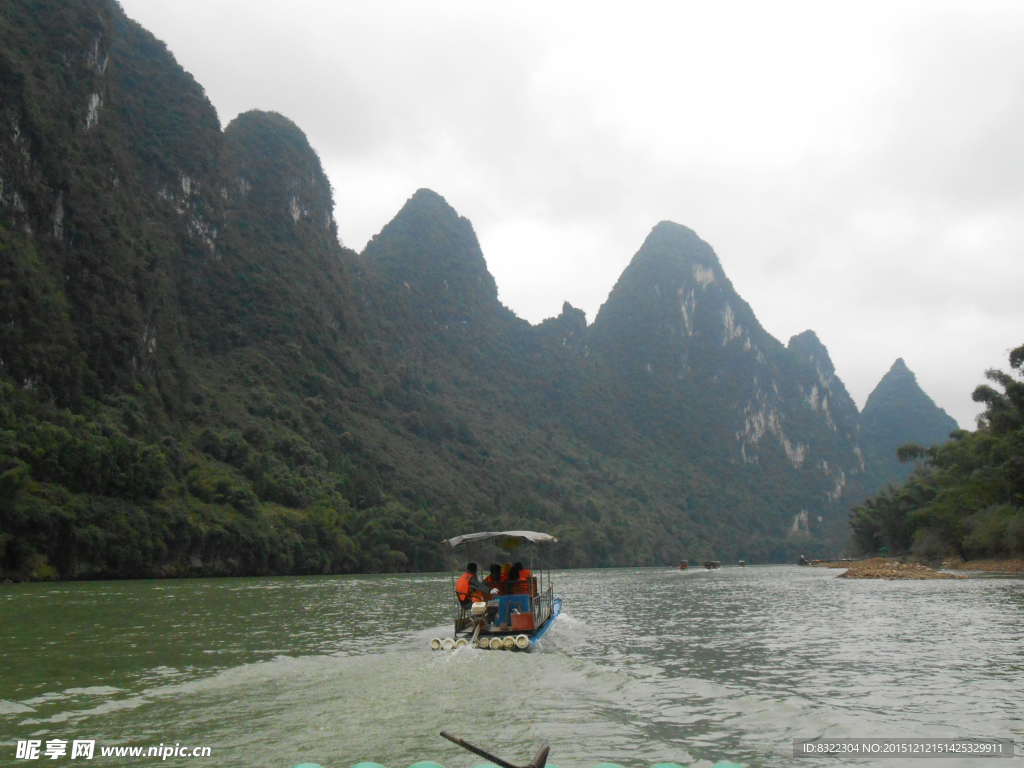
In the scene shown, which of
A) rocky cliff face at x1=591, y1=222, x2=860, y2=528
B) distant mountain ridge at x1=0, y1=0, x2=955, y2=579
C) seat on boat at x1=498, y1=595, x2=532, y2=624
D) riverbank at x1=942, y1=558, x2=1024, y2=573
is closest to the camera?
seat on boat at x1=498, y1=595, x2=532, y2=624

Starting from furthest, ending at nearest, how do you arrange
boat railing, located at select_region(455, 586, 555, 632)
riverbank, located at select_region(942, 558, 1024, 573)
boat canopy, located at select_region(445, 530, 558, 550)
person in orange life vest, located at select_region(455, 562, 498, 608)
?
riverbank, located at select_region(942, 558, 1024, 573) → boat canopy, located at select_region(445, 530, 558, 550) → person in orange life vest, located at select_region(455, 562, 498, 608) → boat railing, located at select_region(455, 586, 555, 632)

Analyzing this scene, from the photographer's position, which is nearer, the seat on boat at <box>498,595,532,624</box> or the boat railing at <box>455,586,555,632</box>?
the boat railing at <box>455,586,555,632</box>

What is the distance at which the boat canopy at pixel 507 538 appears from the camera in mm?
16703

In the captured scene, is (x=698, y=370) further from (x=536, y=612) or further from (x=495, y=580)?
(x=495, y=580)

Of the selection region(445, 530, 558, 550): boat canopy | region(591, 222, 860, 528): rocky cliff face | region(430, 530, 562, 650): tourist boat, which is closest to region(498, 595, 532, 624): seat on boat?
region(430, 530, 562, 650): tourist boat

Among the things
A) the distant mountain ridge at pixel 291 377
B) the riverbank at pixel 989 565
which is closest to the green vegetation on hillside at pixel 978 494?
the riverbank at pixel 989 565

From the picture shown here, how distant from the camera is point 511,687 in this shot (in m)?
10.3

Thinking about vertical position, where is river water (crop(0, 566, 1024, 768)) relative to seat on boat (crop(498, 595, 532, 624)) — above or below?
below

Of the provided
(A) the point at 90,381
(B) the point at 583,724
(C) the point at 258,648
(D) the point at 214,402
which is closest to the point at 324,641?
(C) the point at 258,648

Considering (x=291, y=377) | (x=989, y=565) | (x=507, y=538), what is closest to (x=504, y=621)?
(x=507, y=538)

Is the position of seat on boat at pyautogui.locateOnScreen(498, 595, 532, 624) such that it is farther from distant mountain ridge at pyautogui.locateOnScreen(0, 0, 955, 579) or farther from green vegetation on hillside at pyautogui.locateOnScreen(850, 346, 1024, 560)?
green vegetation on hillside at pyautogui.locateOnScreen(850, 346, 1024, 560)

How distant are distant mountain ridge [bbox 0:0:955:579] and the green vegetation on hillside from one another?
3935 centimetres

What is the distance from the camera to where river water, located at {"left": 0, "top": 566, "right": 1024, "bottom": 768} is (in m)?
7.53

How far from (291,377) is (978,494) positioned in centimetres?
7324
